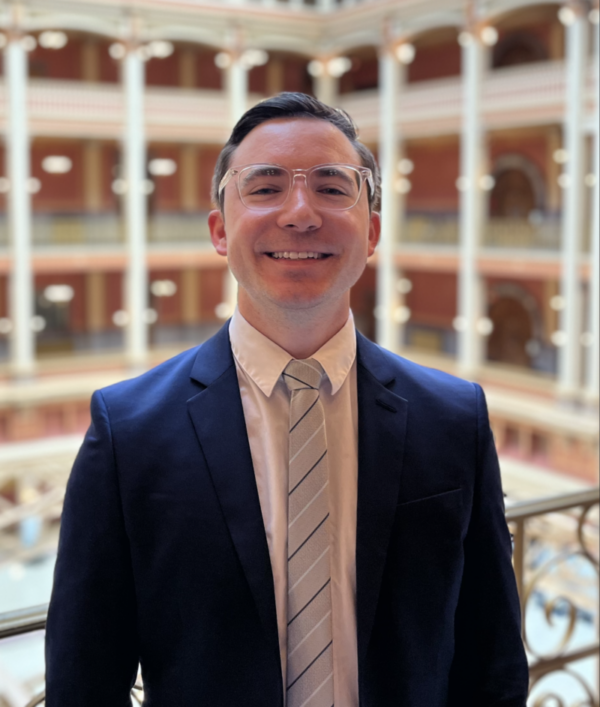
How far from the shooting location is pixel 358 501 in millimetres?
1205

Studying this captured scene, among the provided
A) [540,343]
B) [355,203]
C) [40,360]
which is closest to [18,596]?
[40,360]

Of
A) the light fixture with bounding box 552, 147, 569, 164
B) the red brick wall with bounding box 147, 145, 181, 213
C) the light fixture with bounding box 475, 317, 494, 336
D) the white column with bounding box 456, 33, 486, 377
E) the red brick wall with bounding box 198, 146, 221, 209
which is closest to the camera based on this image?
the white column with bounding box 456, 33, 486, 377

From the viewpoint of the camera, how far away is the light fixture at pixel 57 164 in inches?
568

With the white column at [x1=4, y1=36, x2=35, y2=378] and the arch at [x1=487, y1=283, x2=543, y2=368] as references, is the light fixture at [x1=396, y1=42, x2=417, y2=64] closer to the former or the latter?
the arch at [x1=487, y1=283, x2=543, y2=368]

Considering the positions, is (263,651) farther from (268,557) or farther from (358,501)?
(358,501)

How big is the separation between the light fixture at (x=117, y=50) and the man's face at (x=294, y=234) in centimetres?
1322

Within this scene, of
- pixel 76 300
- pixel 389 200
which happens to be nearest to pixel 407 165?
pixel 389 200

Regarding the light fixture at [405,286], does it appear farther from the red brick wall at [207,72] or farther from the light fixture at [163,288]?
the red brick wall at [207,72]

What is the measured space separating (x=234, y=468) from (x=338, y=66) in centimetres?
1505

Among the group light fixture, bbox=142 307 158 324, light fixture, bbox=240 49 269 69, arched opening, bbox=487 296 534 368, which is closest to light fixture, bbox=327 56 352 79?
light fixture, bbox=240 49 269 69

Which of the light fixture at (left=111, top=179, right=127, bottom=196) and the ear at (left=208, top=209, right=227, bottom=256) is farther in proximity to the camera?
the light fixture at (left=111, top=179, right=127, bottom=196)

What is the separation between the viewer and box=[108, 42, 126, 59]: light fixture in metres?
13.4

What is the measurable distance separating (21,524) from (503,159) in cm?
938

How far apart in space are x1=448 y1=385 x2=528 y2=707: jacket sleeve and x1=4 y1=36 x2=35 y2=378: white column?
12.6 m
